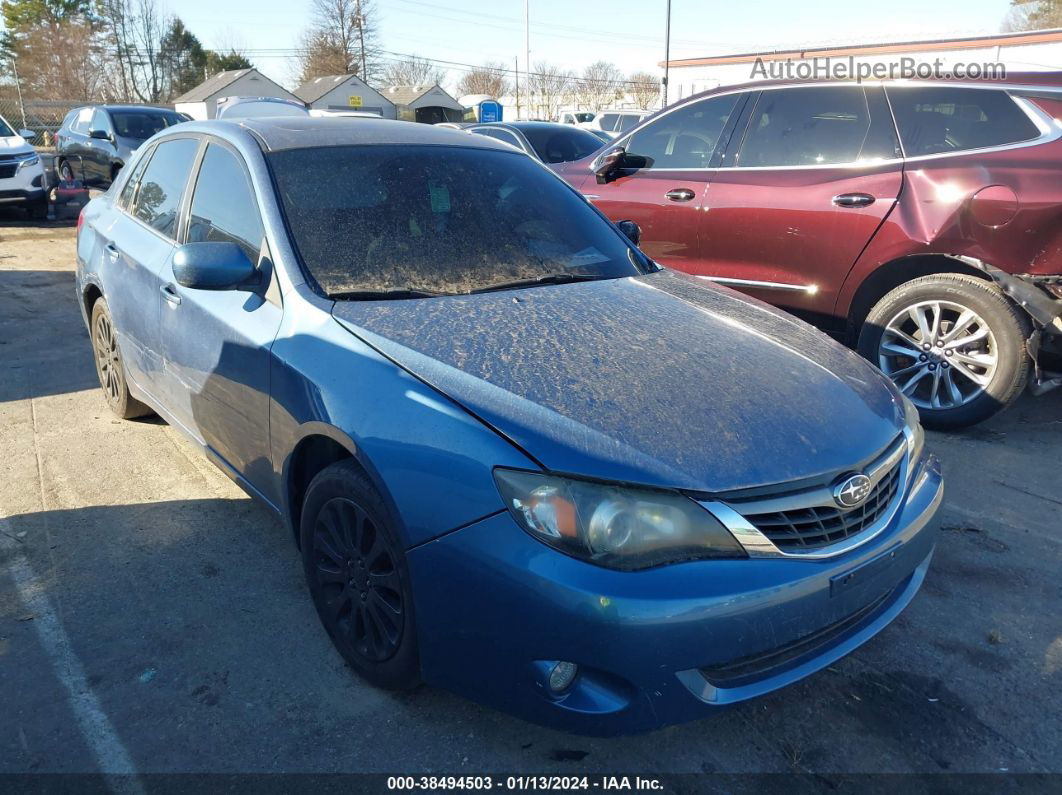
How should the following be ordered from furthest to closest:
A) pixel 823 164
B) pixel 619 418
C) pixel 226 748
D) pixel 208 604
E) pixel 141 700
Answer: pixel 823 164, pixel 208 604, pixel 141 700, pixel 226 748, pixel 619 418

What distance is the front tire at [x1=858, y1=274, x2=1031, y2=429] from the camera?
14.3 feet

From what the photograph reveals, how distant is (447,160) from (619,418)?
1.76m

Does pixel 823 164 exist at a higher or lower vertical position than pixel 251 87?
lower

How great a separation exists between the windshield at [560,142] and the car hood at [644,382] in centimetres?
731

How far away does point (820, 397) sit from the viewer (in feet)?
8.09

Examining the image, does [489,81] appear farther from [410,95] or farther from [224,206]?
[224,206]

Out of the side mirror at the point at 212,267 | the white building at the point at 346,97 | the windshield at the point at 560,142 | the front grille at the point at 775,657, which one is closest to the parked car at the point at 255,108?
the windshield at the point at 560,142

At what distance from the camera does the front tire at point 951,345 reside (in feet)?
14.3

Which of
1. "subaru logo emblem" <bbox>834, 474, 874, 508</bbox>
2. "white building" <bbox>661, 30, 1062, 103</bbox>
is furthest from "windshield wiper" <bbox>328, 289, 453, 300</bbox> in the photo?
"white building" <bbox>661, 30, 1062, 103</bbox>

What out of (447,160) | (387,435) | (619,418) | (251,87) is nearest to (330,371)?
(387,435)

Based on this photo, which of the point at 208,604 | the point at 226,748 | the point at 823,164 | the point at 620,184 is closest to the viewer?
the point at 226,748

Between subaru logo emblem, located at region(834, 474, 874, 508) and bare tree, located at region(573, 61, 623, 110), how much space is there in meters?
53.1

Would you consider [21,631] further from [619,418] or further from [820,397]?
[820,397]

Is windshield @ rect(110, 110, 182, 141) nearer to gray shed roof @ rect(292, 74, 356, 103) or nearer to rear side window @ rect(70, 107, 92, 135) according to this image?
rear side window @ rect(70, 107, 92, 135)
